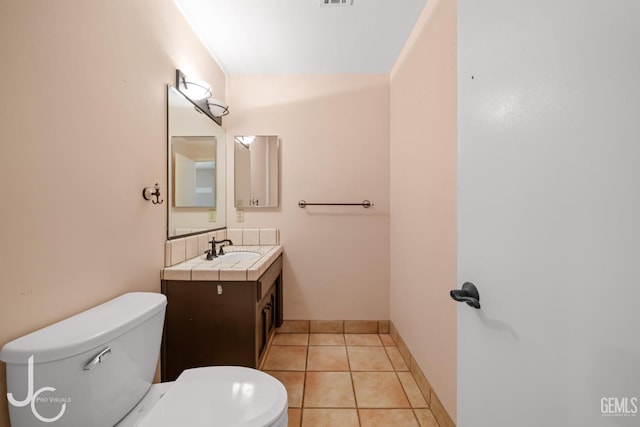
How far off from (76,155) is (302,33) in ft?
5.22

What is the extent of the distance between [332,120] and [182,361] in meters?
2.12

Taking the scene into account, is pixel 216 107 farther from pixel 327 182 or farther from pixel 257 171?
pixel 327 182

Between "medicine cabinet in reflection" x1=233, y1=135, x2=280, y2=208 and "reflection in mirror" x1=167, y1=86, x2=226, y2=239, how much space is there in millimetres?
158

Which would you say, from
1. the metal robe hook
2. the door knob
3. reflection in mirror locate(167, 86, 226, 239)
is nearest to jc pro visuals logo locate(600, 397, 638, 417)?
the door knob

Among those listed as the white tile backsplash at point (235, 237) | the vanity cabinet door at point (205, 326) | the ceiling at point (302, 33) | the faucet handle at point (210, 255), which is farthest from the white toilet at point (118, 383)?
the ceiling at point (302, 33)

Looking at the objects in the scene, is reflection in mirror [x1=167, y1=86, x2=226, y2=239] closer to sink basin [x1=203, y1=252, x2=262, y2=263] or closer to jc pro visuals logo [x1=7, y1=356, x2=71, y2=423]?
sink basin [x1=203, y1=252, x2=262, y2=263]

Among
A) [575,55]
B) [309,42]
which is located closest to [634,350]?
[575,55]

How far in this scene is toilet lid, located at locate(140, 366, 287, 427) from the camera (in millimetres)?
793

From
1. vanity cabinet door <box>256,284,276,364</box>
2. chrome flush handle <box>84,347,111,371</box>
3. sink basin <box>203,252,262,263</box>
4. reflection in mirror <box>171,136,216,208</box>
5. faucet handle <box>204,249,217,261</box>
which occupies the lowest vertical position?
vanity cabinet door <box>256,284,276,364</box>

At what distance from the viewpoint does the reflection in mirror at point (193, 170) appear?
1.51m

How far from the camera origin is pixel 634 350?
35cm

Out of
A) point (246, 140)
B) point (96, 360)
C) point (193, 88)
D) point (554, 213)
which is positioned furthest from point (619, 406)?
point (246, 140)

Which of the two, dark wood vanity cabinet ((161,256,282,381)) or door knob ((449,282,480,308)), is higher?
door knob ((449,282,480,308))

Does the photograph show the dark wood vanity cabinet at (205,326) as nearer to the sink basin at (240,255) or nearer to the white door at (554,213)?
the sink basin at (240,255)
